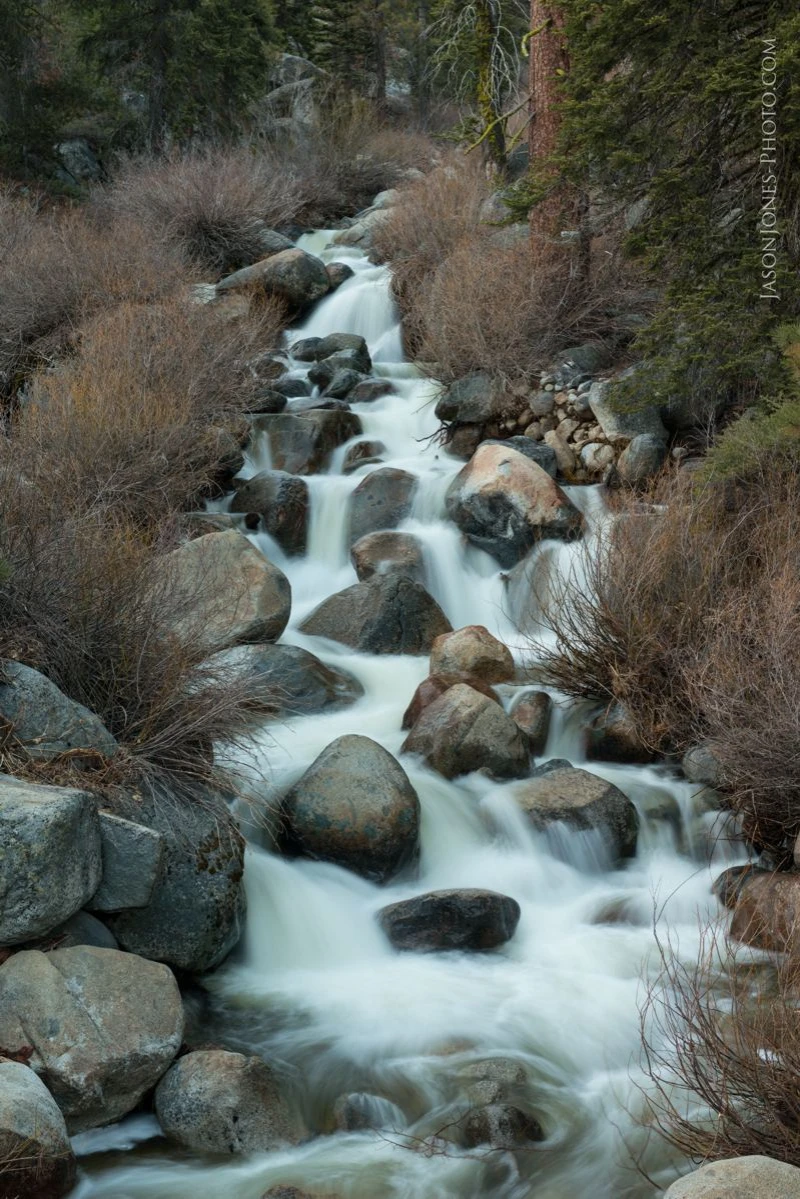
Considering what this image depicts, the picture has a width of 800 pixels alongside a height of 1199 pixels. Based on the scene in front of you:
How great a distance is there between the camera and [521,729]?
7562 mm

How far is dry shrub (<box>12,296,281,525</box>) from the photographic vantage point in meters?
8.49

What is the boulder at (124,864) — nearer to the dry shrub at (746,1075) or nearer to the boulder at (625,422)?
the dry shrub at (746,1075)

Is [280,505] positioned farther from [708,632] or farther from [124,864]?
[124,864]

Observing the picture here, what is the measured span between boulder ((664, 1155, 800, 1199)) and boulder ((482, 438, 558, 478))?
7902 mm

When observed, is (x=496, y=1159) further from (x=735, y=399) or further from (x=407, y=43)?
(x=407, y=43)

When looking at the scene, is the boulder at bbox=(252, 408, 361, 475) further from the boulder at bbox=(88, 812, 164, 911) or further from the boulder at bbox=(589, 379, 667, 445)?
the boulder at bbox=(88, 812, 164, 911)

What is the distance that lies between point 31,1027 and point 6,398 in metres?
8.60

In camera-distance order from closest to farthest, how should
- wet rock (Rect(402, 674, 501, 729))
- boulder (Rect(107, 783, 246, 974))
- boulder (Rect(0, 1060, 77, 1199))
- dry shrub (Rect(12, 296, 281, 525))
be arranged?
boulder (Rect(0, 1060, 77, 1199)) → boulder (Rect(107, 783, 246, 974)) → wet rock (Rect(402, 674, 501, 729)) → dry shrub (Rect(12, 296, 281, 525))

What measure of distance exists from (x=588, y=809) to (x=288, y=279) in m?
10.8

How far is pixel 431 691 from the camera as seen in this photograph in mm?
7871

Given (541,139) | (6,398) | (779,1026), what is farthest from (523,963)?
(541,139)

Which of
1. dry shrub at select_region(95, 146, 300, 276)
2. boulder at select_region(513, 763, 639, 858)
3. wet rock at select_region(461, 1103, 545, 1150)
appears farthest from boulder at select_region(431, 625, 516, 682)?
dry shrub at select_region(95, 146, 300, 276)

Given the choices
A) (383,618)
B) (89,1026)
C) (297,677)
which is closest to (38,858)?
(89,1026)

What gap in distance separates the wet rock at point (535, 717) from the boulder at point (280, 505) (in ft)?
11.4
